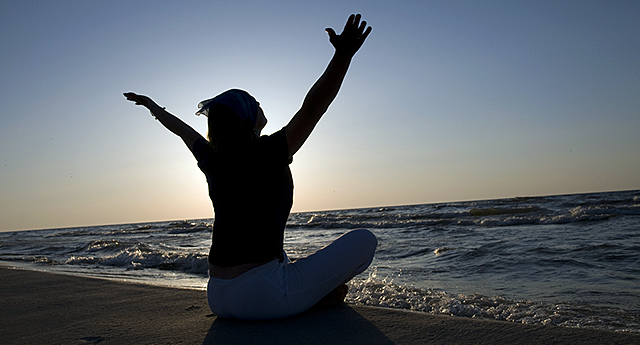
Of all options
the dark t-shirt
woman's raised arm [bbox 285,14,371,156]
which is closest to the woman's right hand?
the dark t-shirt

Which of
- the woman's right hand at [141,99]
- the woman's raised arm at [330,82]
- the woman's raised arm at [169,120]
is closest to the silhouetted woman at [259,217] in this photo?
the woman's raised arm at [330,82]

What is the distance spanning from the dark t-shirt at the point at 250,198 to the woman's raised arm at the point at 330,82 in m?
0.10

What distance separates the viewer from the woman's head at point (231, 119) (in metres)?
1.77

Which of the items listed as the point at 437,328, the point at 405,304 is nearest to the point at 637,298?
the point at 405,304

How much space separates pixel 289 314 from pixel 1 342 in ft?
4.91

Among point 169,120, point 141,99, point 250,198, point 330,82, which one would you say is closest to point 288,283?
point 250,198

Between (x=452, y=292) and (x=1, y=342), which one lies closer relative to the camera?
(x=1, y=342)

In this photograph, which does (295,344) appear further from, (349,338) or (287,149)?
(287,149)

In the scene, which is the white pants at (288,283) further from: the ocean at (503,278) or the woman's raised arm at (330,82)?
the ocean at (503,278)

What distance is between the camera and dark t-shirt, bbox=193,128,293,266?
1737 mm

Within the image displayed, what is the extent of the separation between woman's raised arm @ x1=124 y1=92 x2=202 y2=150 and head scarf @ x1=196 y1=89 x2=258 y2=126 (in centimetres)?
61

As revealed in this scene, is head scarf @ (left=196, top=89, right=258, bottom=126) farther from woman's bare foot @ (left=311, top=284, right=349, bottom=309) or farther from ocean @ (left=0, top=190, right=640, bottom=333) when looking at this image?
ocean @ (left=0, top=190, right=640, bottom=333)

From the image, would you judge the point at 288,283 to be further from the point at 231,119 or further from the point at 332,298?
the point at 231,119

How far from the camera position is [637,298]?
3.01 metres
